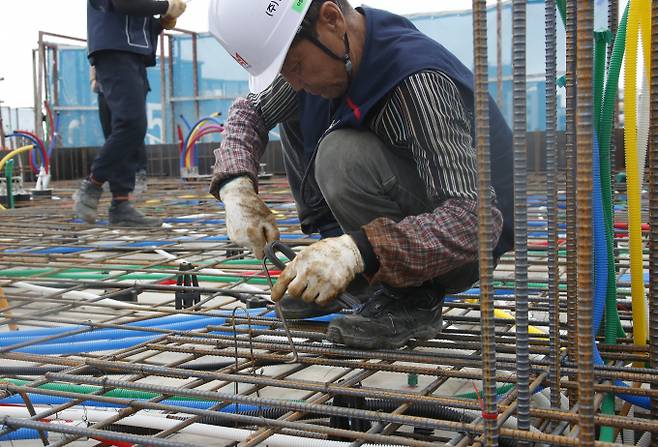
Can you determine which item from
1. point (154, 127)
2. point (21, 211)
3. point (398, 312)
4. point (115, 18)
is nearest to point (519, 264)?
point (398, 312)

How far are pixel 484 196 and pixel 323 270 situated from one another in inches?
24.1

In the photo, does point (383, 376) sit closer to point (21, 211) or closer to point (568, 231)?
point (568, 231)

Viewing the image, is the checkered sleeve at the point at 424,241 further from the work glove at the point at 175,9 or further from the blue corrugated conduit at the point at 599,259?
the work glove at the point at 175,9

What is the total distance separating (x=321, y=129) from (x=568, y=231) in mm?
817

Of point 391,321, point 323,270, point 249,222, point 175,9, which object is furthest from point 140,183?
point 323,270

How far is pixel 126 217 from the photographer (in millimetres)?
4254

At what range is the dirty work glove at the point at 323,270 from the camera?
1.55 meters

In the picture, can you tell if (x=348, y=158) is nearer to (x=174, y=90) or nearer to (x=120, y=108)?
(x=120, y=108)

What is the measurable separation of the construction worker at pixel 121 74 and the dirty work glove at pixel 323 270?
2.62 metres

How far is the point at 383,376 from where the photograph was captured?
83.9 inches

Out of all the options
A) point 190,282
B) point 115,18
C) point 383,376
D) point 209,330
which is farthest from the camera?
point 115,18

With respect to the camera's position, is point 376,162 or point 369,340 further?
point 376,162

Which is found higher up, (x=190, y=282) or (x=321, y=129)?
(x=321, y=129)

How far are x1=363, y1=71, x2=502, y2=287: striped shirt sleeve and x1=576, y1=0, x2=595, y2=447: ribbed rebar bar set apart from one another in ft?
2.15
